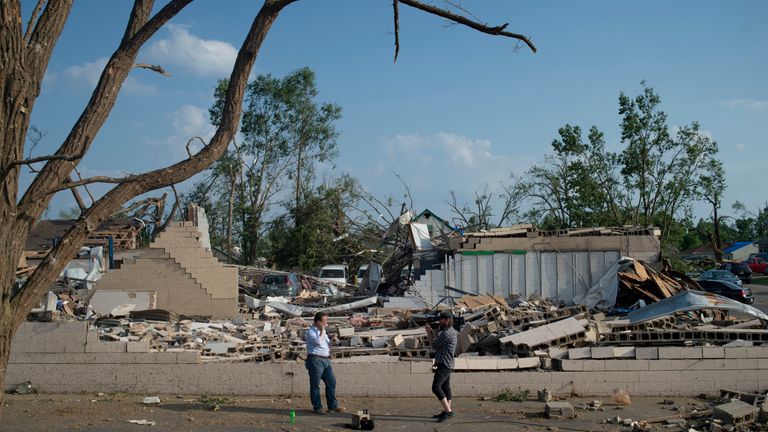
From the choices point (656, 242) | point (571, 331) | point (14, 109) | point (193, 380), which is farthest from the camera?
point (656, 242)

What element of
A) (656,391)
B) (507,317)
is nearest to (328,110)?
(507,317)

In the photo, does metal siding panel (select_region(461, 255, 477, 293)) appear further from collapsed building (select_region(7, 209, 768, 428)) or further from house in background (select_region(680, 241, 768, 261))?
house in background (select_region(680, 241, 768, 261))

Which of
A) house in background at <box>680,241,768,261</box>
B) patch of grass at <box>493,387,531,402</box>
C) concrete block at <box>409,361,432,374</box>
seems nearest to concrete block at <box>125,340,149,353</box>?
concrete block at <box>409,361,432,374</box>

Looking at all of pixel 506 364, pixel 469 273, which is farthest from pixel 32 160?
pixel 469 273

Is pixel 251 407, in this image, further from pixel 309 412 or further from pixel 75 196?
pixel 75 196

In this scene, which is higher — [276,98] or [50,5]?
[276,98]

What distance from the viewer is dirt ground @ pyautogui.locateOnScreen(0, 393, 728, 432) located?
989cm

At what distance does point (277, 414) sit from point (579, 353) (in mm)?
5076

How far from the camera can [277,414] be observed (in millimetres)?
10609

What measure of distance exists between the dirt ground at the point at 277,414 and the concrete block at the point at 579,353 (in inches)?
27.7

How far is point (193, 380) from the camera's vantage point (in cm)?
1198

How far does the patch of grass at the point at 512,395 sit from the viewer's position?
38.0ft

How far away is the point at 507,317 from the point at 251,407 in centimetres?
584

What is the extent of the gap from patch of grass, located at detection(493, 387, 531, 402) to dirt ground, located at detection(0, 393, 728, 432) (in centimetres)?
14
